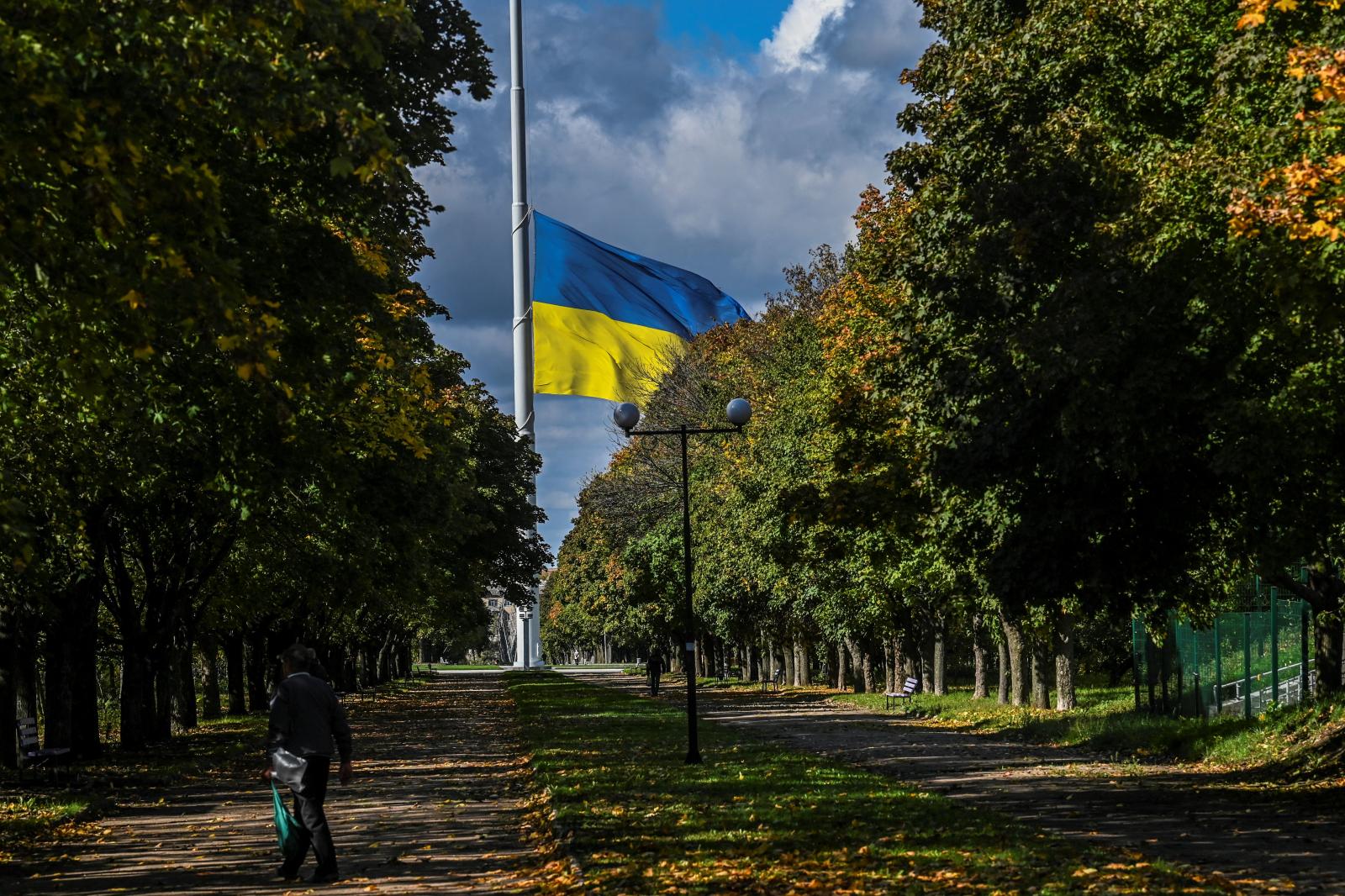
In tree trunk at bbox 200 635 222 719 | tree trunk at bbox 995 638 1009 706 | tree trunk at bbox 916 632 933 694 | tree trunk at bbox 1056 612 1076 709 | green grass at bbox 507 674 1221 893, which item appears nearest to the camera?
green grass at bbox 507 674 1221 893

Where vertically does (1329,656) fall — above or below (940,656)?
above

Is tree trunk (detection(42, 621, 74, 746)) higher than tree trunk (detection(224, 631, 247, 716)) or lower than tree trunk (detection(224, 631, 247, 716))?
higher

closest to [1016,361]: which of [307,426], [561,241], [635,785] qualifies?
[635,785]

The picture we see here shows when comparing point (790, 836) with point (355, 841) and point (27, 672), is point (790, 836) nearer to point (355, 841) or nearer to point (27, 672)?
point (355, 841)

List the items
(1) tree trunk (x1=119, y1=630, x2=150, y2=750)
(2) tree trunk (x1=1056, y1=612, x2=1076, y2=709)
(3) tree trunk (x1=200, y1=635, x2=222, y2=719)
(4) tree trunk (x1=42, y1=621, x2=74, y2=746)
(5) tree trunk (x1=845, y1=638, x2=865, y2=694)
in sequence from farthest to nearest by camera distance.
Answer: (5) tree trunk (x1=845, y1=638, x2=865, y2=694), (3) tree trunk (x1=200, y1=635, x2=222, y2=719), (2) tree trunk (x1=1056, y1=612, x2=1076, y2=709), (1) tree trunk (x1=119, y1=630, x2=150, y2=750), (4) tree trunk (x1=42, y1=621, x2=74, y2=746)

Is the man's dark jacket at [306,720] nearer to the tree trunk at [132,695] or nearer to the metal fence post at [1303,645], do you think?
the metal fence post at [1303,645]

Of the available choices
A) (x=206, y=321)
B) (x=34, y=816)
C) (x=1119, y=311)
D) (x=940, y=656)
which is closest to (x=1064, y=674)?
(x=940, y=656)

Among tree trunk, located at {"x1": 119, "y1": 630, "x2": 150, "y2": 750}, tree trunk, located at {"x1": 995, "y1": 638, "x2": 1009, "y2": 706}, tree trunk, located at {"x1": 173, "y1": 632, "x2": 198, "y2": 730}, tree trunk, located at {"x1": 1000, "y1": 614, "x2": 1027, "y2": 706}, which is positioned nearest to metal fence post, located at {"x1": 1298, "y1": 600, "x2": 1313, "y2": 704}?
tree trunk, located at {"x1": 1000, "y1": 614, "x2": 1027, "y2": 706}

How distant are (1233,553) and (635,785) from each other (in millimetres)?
7314

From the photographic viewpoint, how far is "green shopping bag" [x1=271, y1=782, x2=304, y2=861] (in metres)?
11.6

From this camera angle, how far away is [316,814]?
1147 cm

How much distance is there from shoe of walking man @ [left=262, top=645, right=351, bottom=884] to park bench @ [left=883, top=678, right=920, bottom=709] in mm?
28192

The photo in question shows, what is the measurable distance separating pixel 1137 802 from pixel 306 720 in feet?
30.3

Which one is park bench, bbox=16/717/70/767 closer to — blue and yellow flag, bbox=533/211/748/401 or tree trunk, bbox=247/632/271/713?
tree trunk, bbox=247/632/271/713
